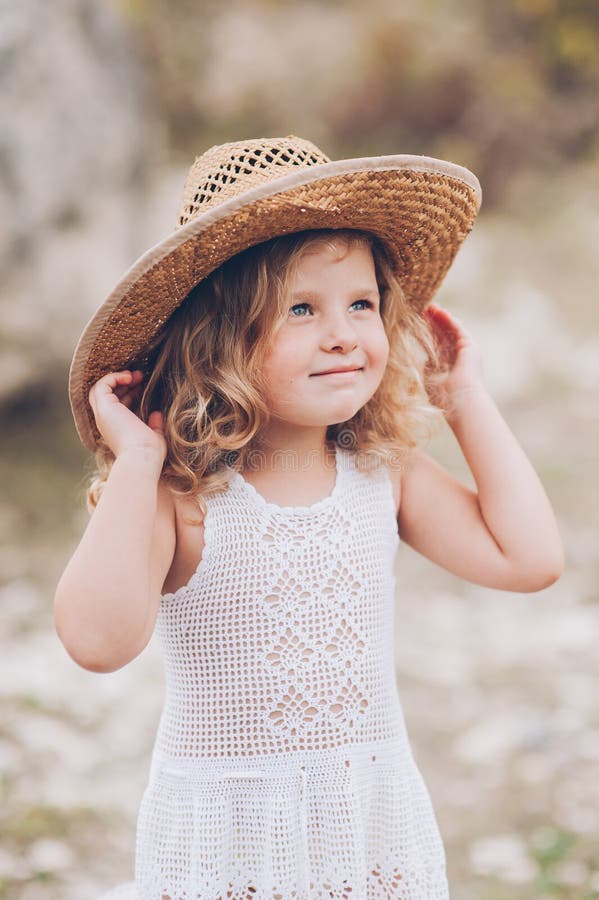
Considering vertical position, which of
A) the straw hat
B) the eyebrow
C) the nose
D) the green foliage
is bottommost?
the green foliage

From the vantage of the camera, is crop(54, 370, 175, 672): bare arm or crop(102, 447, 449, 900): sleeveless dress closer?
crop(54, 370, 175, 672): bare arm

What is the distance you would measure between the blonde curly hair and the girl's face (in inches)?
0.7

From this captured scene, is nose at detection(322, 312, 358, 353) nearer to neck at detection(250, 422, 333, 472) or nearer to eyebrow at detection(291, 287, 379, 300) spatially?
eyebrow at detection(291, 287, 379, 300)

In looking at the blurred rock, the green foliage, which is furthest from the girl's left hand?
the green foliage

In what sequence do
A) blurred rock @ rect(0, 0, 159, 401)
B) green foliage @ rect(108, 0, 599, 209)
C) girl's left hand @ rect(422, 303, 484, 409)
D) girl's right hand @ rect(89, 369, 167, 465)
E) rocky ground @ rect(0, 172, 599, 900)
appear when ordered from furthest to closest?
green foliage @ rect(108, 0, 599, 209), blurred rock @ rect(0, 0, 159, 401), rocky ground @ rect(0, 172, 599, 900), girl's left hand @ rect(422, 303, 484, 409), girl's right hand @ rect(89, 369, 167, 465)

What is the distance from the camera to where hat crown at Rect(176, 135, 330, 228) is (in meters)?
1.58

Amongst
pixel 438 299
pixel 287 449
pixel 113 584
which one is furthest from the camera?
pixel 438 299

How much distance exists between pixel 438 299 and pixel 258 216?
5047mm

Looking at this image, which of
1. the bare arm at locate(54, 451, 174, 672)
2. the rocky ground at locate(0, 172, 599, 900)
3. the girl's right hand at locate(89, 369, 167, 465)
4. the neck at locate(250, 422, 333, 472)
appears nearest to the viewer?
the bare arm at locate(54, 451, 174, 672)

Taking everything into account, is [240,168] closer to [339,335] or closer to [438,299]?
[339,335]

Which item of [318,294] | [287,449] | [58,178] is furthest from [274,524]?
[58,178]

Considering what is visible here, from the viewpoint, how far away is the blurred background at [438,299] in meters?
2.71

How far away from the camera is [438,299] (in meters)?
6.40

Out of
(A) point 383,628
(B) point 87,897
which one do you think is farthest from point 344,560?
(B) point 87,897
